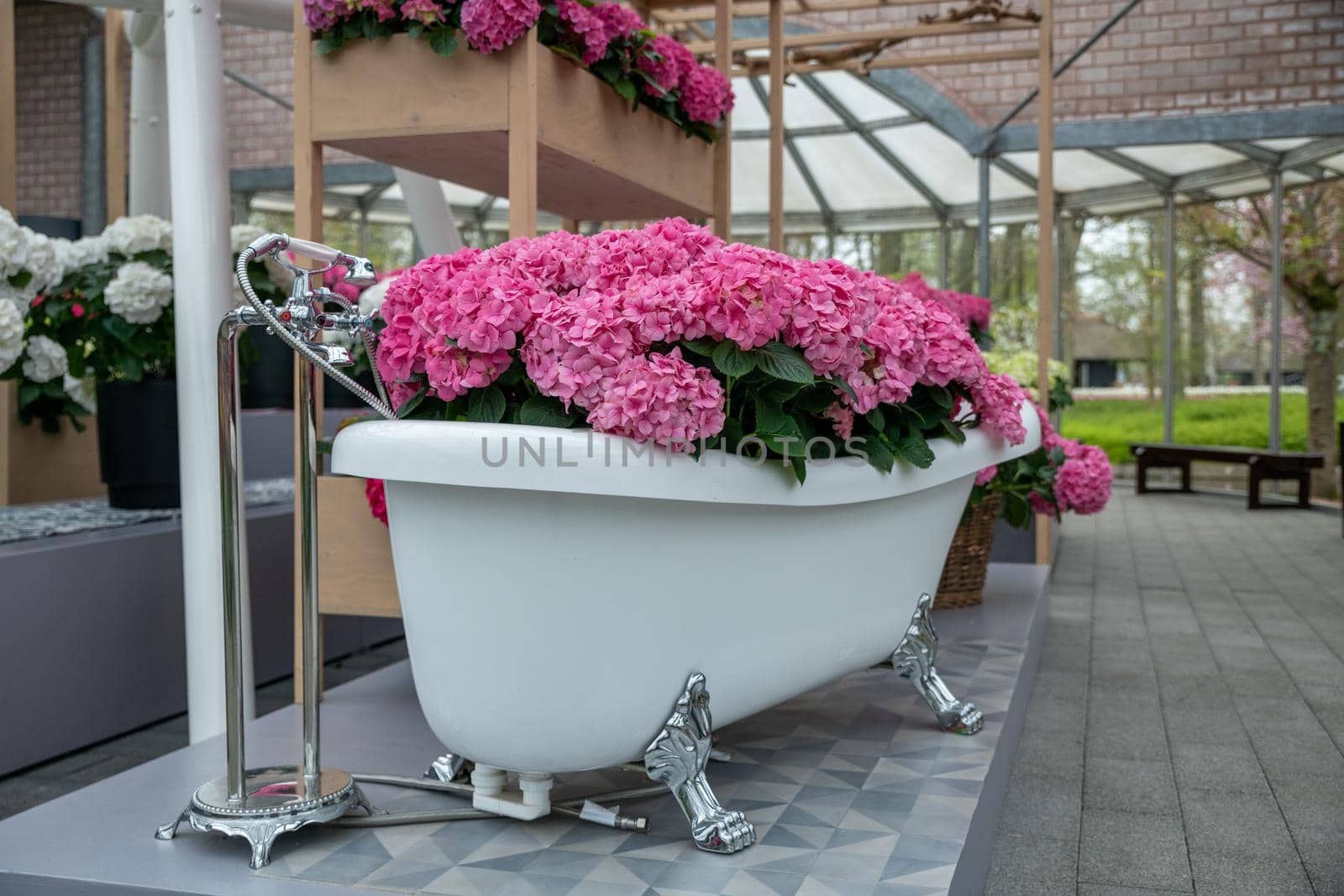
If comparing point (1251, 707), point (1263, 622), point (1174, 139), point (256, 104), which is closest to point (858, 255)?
point (1174, 139)

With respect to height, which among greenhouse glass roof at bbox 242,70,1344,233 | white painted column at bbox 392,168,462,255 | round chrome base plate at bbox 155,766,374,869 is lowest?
round chrome base plate at bbox 155,766,374,869

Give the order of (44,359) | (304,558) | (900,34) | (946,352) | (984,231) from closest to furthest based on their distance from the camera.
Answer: (304,558) → (946,352) → (44,359) → (900,34) → (984,231)

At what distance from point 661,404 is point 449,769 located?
70 cm

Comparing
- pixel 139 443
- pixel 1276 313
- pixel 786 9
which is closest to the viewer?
pixel 139 443

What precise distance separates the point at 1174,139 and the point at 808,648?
5626 millimetres

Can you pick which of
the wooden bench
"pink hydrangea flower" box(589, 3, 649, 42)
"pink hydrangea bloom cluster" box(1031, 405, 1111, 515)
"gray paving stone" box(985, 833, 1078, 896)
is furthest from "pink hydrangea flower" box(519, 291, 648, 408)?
the wooden bench

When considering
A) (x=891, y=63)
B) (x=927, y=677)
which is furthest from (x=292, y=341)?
(x=891, y=63)

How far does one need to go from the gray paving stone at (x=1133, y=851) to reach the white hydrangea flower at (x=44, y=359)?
245 cm

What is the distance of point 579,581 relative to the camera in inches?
52.9

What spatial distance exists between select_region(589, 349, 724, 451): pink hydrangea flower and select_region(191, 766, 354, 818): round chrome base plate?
58 cm

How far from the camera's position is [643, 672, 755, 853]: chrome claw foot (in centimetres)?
143

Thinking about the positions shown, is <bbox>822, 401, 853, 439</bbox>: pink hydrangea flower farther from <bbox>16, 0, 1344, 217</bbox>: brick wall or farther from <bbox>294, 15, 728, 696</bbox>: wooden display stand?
<bbox>16, 0, 1344, 217</bbox>: brick wall

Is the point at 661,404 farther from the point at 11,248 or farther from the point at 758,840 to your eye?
the point at 11,248

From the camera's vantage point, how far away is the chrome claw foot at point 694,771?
1426 millimetres
